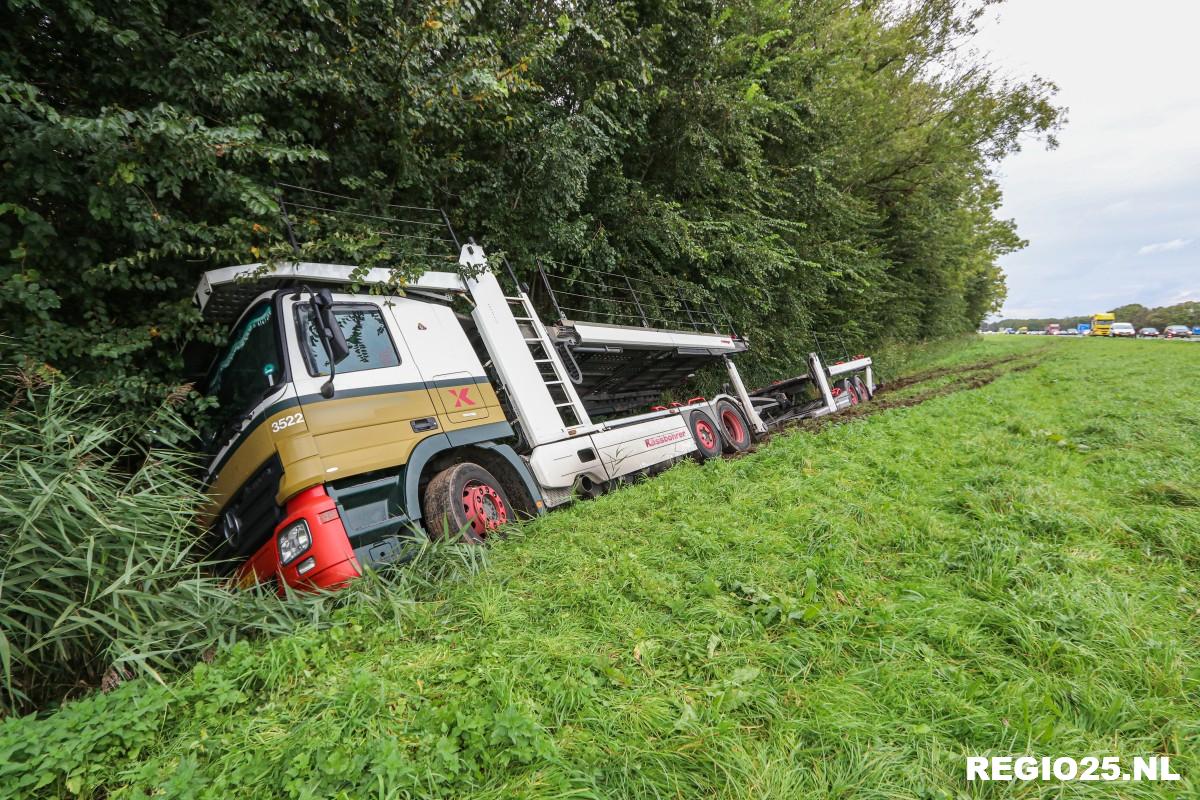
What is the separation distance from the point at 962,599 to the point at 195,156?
517cm

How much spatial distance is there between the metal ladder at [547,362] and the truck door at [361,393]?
1.30 m

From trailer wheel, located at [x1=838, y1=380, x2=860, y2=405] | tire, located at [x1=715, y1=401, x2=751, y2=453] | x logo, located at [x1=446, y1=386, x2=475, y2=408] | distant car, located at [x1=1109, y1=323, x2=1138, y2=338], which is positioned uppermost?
x logo, located at [x1=446, y1=386, x2=475, y2=408]

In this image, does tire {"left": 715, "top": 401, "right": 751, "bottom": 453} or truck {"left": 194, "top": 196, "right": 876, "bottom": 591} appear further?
tire {"left": 715, "top": 401, "right": 751, "bottom": 453}

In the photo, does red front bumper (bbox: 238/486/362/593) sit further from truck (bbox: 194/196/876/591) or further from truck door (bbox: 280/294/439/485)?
truck door (bbox: 280/294/439/485)

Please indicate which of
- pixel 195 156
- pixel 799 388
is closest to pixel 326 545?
pixel 195 156

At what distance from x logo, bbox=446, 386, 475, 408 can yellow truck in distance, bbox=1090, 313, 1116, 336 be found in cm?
6782

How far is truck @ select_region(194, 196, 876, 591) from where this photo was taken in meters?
2.87

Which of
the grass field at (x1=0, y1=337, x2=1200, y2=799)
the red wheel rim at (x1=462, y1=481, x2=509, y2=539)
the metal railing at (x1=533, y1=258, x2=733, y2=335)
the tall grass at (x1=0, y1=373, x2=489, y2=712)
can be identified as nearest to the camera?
the grass field at (x1=0, y1=337, x2=1200, y2=799)

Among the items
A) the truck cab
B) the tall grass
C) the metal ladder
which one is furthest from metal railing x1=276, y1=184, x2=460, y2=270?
the tall grass

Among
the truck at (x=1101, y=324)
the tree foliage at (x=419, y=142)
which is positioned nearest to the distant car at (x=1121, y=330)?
the truck at (x=1101, y=324)

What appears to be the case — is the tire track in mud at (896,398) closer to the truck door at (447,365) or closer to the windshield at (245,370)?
the truck door at (447,365)

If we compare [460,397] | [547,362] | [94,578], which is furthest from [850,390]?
[94,578]

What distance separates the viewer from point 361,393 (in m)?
3.22

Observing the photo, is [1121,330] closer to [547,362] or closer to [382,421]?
[547,362]
